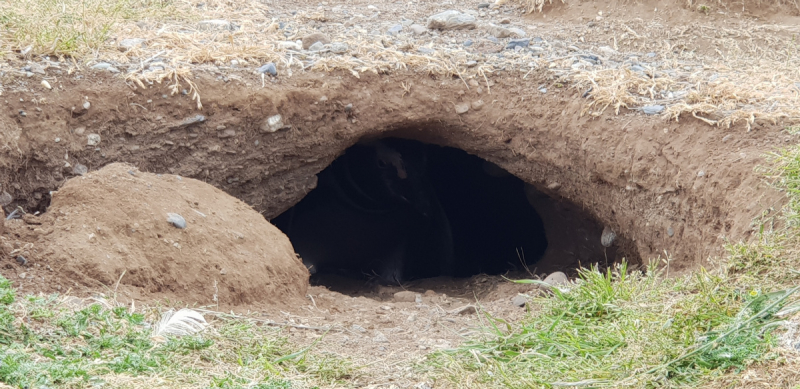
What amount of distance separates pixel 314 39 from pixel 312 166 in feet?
2.93

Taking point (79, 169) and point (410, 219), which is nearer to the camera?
point (79, 169)

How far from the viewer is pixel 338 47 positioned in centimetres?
460

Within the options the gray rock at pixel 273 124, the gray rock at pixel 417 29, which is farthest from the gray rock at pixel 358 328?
the gray rock at pixel 417 29

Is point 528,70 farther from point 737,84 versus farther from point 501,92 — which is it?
point 737,84

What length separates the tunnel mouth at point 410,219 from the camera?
626cm

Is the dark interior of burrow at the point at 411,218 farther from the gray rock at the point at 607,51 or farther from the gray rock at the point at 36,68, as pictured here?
the gray rock at the point at 36,68

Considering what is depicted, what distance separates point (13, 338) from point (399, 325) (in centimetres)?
155

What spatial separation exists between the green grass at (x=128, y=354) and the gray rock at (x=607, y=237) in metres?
2.46

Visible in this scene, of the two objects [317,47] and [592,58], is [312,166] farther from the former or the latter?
[592,58]

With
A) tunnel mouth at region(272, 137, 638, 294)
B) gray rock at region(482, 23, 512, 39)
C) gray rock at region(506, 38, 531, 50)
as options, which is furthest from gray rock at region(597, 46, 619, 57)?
tunnel mouth at region(272, 137, 638, 294)

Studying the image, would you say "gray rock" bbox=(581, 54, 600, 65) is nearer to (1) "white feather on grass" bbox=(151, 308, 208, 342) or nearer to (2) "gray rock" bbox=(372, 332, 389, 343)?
(2) "gray rock" bbox=(372, 332, 389, 343)

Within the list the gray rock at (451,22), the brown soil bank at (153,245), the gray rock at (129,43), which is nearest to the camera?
the brown soil bank at (153,245)

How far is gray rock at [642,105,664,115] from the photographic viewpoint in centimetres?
386

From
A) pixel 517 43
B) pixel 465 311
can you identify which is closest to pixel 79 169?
pixel 465 311
